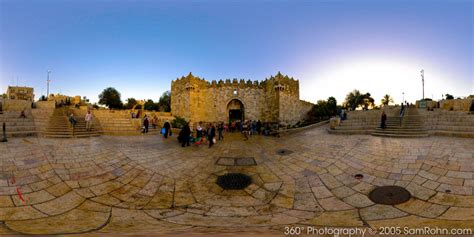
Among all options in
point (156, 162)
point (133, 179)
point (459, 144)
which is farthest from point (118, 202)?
point (459, 144)

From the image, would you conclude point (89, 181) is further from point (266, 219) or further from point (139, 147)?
point (266, 219)

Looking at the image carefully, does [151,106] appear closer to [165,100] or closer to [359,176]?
[165,100]

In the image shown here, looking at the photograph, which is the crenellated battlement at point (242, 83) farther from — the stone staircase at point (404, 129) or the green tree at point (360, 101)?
the green tree at point (360, 101)

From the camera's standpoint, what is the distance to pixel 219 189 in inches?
238

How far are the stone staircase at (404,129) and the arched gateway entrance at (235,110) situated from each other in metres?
17.8

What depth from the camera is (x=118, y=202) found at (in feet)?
16.6

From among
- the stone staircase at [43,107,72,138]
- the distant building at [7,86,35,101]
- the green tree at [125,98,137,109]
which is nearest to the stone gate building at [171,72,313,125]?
the stone staircase at [43,107,72,138]

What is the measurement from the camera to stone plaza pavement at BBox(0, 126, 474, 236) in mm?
3934

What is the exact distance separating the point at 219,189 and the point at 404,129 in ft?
38.6

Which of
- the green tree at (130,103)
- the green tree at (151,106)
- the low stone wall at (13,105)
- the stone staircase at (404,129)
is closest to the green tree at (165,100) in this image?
the green tree at (151,106)

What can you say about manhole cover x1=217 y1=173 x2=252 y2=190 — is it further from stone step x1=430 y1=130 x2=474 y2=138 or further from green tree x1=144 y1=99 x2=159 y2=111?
green tree x1=144 y1=99 x2=159 y2=111

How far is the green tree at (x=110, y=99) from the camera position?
43312 millimetres

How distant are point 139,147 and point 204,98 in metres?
19.0

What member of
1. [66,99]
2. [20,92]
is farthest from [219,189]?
[20,92]
